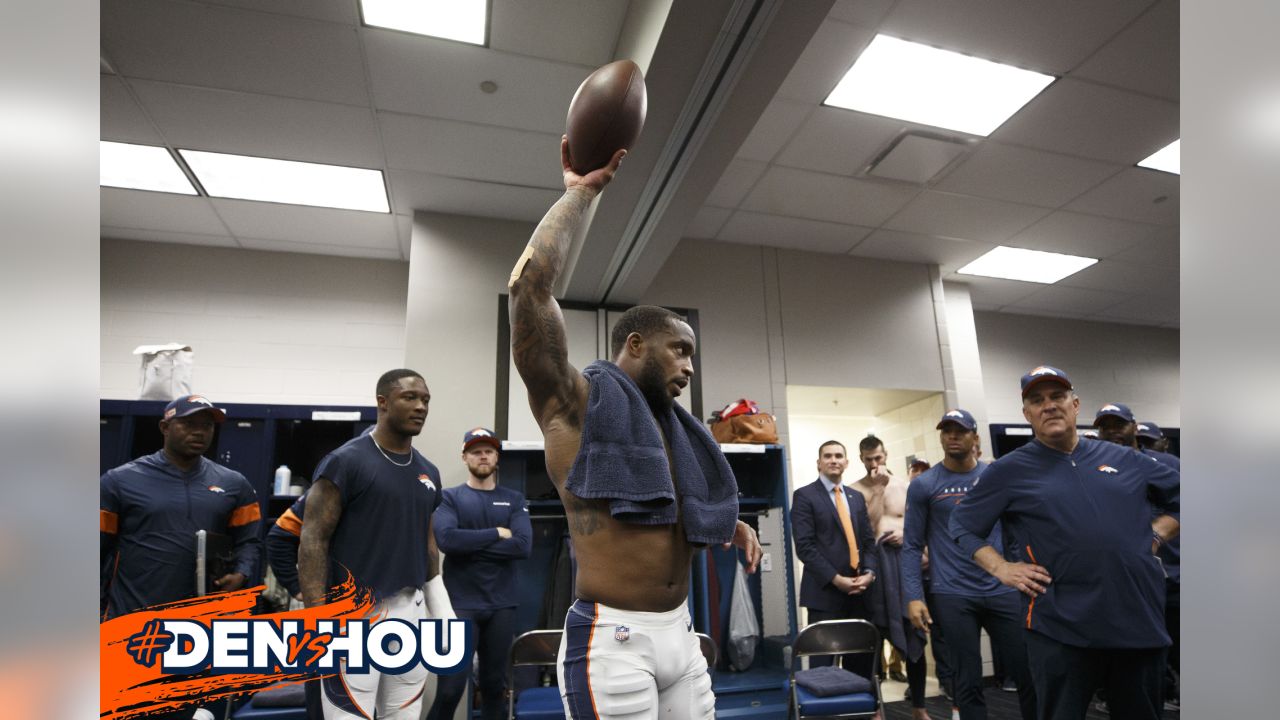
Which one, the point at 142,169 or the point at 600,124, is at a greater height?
the point at 142,169

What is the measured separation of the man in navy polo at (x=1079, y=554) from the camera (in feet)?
7.94

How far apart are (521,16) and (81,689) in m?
3.94

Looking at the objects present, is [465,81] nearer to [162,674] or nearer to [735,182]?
[735,182]

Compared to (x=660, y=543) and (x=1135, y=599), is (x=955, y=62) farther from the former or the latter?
(x=660, y=543)

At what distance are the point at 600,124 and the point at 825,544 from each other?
11.4ft

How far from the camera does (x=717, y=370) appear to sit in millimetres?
6211

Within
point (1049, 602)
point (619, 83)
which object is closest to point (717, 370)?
point (1049, 602)

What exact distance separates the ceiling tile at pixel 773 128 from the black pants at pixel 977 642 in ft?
9.20

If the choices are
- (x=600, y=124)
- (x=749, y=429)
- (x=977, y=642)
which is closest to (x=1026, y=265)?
(x=749, y=429)

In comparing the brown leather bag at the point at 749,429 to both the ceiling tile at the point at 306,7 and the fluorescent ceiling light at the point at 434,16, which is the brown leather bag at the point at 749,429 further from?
the ceiling tile at the point at 306,7

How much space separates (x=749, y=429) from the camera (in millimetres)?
5422

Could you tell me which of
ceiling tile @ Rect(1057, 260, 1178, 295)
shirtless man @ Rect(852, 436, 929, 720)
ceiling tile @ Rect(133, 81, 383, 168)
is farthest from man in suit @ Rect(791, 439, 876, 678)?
ceiling tile @ Rect(1057, 260, 1178, 295)

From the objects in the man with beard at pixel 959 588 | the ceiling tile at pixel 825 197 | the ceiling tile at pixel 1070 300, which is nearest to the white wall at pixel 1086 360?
the ceiling tile at pixel 1070 300

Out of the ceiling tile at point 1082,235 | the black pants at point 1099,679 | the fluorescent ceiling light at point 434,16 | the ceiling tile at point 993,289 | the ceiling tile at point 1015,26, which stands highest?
the fluorescent ceiling light at point 434,16
